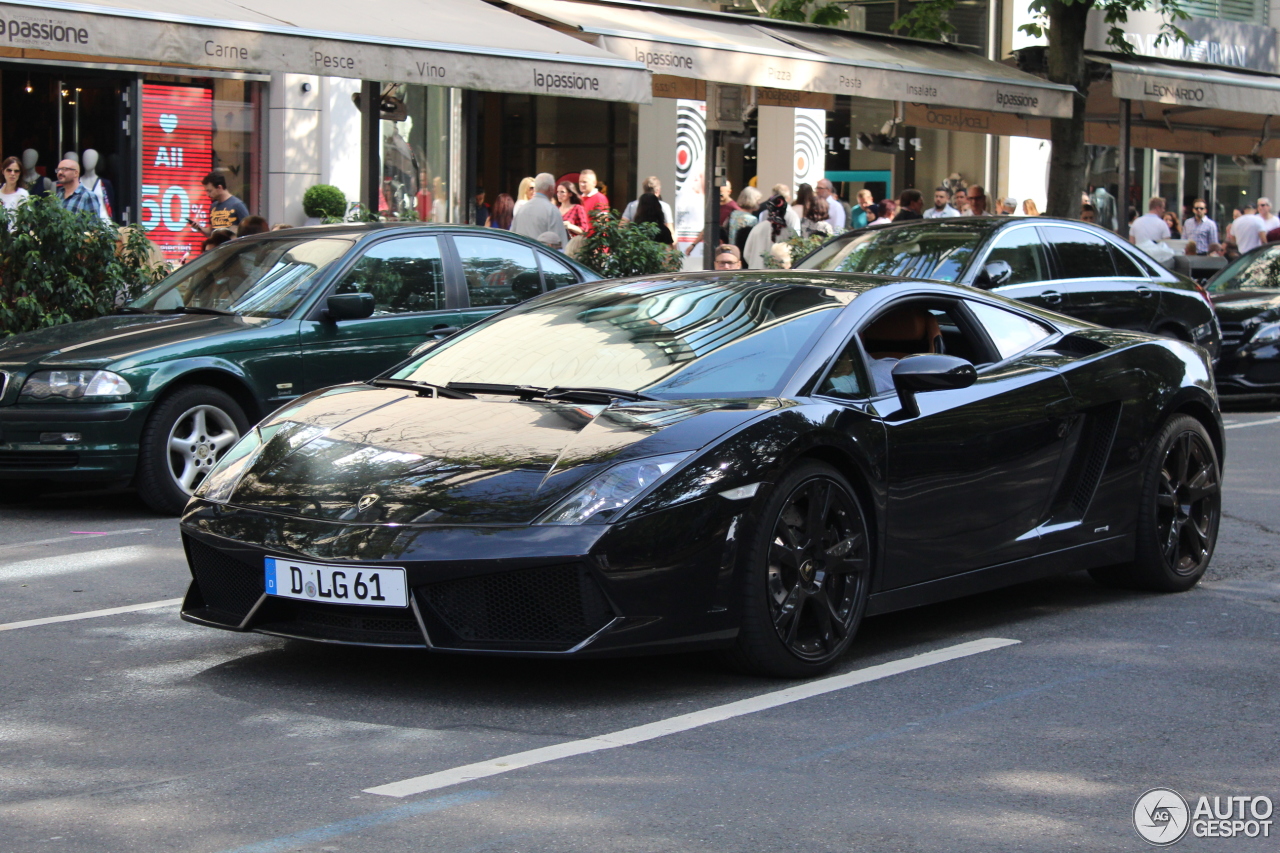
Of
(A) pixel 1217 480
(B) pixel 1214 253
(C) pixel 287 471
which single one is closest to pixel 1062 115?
(B) pixel 1214 253

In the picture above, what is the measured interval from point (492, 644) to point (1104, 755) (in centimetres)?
168

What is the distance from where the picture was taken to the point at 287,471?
5.25m

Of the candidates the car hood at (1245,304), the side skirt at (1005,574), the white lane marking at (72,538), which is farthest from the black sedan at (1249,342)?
the white lane marking at (72,538)

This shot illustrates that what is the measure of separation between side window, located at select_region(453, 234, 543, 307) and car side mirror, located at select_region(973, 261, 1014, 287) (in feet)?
9.82

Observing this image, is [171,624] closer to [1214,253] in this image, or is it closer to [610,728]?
[610,728]

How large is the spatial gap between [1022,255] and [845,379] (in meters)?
6.67

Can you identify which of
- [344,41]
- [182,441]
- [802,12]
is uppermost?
[802,12]

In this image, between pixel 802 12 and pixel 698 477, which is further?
pixel 802 12

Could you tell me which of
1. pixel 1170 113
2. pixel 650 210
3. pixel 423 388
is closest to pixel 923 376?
pixel 423 388

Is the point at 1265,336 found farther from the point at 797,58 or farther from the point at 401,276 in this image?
the point at 401,276

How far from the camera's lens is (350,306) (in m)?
9.05

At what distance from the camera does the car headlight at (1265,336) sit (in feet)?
49.9

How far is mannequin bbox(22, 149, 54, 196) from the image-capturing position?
17469 mm

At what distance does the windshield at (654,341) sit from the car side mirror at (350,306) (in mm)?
2848
